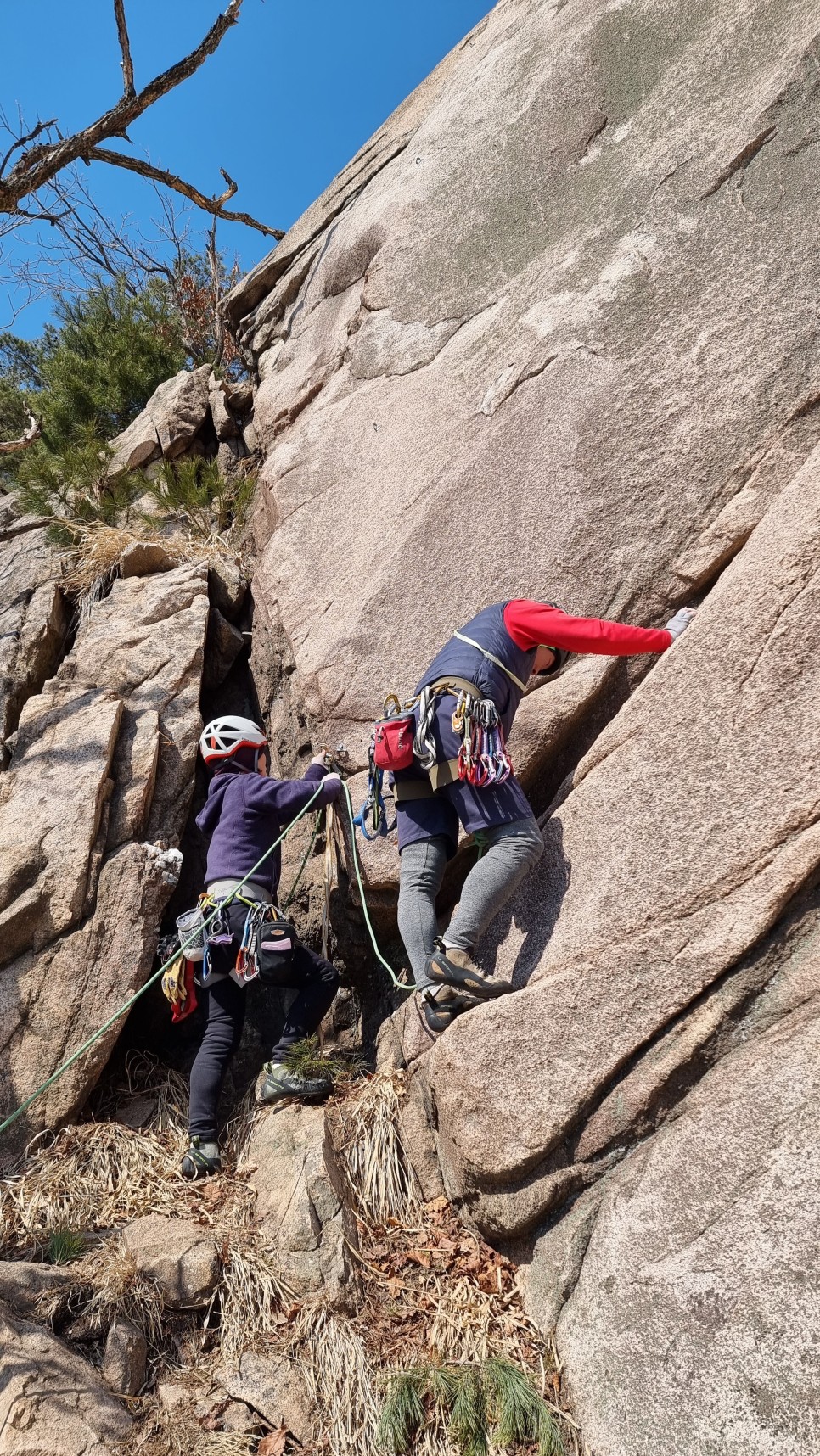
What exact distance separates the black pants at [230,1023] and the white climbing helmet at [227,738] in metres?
1.25

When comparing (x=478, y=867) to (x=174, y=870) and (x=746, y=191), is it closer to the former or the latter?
(x=174, y=870)

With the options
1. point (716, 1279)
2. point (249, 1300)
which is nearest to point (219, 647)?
point (249, 1300)

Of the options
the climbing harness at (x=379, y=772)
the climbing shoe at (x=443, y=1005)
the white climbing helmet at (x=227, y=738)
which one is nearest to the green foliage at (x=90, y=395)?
the white climbing helmet at (x=227, y=738)

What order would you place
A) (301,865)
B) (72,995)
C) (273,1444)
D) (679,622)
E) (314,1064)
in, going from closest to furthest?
1. (273,1444)
2. (679,622)
3. (314,1064)
4. (72,995)
5. (301,865)

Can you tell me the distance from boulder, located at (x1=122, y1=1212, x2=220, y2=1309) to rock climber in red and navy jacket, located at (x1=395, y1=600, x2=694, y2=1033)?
134 cm

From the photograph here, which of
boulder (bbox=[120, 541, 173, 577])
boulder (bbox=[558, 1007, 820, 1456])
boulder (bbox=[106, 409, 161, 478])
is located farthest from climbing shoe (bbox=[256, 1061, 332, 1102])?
boulder (bbox=[106, 409, 161, 478])

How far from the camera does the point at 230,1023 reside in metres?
5.17

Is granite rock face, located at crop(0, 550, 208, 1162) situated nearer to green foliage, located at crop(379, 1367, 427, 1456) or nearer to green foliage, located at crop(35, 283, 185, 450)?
green foliage, located at crop(379, 1367, 427, 1456)

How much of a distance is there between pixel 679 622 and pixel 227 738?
101 inches

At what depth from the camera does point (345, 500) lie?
668cm

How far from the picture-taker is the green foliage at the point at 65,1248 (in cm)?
441

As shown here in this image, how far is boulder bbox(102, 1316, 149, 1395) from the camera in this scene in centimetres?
383

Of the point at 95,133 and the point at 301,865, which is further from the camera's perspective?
the point at 95,133

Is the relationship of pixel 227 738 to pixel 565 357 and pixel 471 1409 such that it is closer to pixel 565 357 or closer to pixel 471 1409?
pixel 565 357
